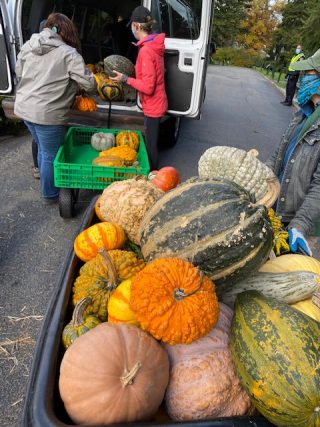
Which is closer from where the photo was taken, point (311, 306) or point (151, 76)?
point (311, 306)

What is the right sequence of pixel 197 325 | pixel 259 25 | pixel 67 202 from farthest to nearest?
1. pixel 259 25
2. pixel 67 202
3. pixel 197 325

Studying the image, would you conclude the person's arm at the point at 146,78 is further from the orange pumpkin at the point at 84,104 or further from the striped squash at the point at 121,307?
the striped squash at the point at 121,307

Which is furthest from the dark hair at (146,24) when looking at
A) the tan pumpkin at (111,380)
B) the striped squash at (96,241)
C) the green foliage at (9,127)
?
the tan pumpkin at (111,380)

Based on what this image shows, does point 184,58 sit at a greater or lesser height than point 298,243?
greater

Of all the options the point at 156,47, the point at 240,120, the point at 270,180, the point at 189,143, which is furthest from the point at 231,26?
the point at 270,180

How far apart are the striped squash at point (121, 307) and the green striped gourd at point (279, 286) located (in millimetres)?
394

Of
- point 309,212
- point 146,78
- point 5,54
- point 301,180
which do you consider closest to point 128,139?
point 146,78

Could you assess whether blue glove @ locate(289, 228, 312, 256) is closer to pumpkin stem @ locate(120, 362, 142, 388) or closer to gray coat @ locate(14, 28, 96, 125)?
pumpkin stem @ locate(120, 362, 142, 388)

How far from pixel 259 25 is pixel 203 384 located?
56.3 m

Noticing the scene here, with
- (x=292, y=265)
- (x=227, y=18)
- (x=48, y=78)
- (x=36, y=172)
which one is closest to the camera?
(x=292, y=265)

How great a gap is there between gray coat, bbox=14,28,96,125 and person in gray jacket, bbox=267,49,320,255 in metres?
2.45

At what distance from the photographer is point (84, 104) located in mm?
5352

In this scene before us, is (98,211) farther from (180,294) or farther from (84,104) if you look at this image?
(84,104)

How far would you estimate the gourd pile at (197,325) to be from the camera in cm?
110
